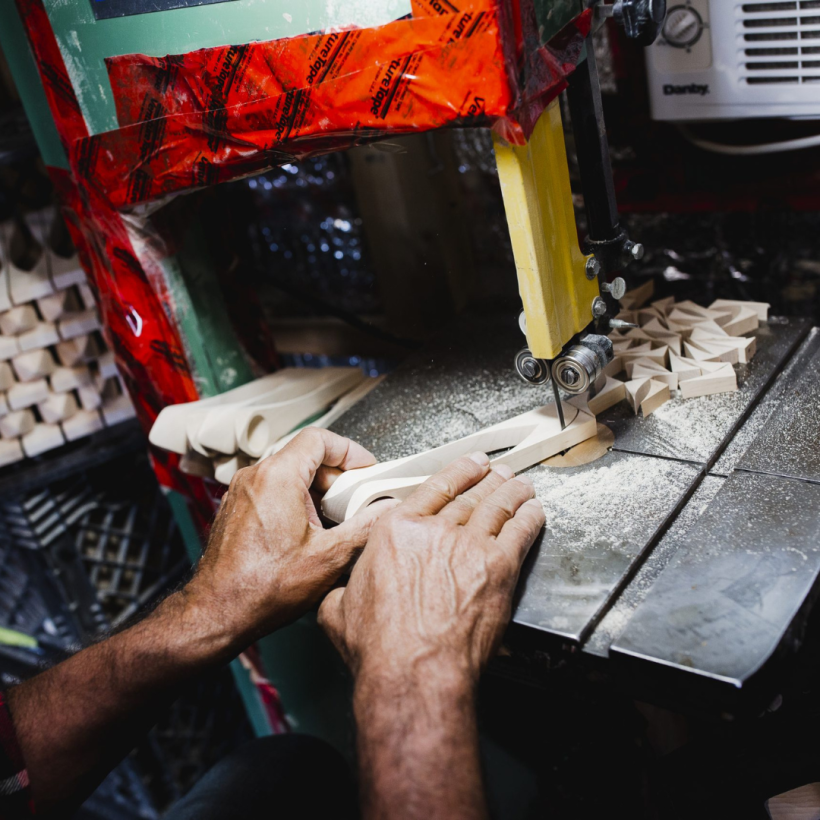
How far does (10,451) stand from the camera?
1897 mm

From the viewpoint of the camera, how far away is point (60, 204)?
1.63 meters

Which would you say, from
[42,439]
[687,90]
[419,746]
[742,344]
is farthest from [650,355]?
[42,439]

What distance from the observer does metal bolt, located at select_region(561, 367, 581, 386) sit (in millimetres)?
1135

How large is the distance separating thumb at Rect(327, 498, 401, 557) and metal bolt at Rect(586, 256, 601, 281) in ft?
1.46

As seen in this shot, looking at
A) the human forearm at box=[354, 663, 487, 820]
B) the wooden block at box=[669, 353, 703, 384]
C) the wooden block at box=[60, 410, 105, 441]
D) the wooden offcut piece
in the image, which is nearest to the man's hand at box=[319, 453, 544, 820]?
the human forearm at box=[354, 663, 487, 820]

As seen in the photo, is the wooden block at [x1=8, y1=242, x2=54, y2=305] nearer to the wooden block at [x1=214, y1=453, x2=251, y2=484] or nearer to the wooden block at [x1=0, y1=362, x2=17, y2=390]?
the wooden block at [x1=0, y1=362, x2=17, y2=390]

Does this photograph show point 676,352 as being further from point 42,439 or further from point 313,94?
point 42,439

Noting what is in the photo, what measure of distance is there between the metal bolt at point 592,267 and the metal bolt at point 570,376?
15 centimetres

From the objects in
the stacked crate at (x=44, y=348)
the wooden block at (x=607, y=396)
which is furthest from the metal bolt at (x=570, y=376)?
the stacked crate at (x=44, y=348)

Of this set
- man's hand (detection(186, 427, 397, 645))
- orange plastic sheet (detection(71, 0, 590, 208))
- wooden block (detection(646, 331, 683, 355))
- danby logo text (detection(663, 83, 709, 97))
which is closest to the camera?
orange plastic sheet (detection(71, 0, 590, 208))

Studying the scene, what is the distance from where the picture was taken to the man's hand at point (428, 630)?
2.80 feet

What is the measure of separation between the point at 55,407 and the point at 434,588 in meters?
1.33

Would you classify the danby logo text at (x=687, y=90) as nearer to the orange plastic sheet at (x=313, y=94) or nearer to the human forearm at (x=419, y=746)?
A: the orange plastic sheet at (x=313, y=94)

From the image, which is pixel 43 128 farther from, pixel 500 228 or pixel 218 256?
pixel 500 228
